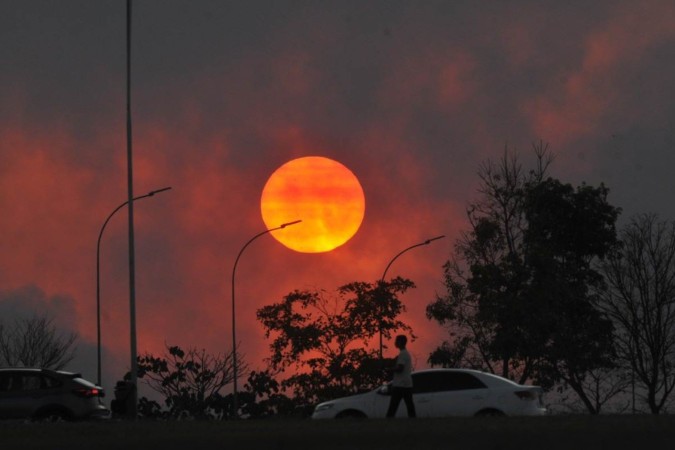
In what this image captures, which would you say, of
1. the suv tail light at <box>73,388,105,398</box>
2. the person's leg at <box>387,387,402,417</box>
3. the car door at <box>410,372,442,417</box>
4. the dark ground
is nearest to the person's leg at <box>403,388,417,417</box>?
the person's leg at <box>387,387,402,417</box>

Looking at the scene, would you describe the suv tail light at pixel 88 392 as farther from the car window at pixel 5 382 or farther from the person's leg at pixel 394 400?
the person's leg at pixel 394 400

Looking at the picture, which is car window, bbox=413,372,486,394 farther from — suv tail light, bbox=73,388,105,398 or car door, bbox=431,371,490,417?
suv tail light, bbox=73,388,105,398

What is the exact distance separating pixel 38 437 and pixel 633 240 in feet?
168

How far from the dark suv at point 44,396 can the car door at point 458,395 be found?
8161 mm

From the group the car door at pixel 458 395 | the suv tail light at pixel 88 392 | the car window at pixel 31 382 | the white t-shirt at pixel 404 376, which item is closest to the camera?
the white t-shirt at pixel 404 376

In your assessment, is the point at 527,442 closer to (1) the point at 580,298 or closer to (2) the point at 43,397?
(2) the point at 43,397

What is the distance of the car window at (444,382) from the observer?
26.8 metres

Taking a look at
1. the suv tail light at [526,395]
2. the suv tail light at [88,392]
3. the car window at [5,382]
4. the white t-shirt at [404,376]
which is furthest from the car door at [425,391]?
the car window at [5,382]

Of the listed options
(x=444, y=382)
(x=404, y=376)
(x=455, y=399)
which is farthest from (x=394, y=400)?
(x=444, y=382)

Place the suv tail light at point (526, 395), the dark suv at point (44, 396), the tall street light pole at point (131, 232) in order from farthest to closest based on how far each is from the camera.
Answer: the tall street light pole at point (131, 232) → the dark suv at point (44, 396) → the suv tail light at point (526, 395)

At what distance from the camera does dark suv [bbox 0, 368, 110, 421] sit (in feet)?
95.0

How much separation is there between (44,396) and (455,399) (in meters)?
9.41

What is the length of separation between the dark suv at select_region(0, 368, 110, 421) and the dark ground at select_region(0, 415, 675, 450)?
32.7 ft

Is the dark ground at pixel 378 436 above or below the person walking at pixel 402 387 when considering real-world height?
below
